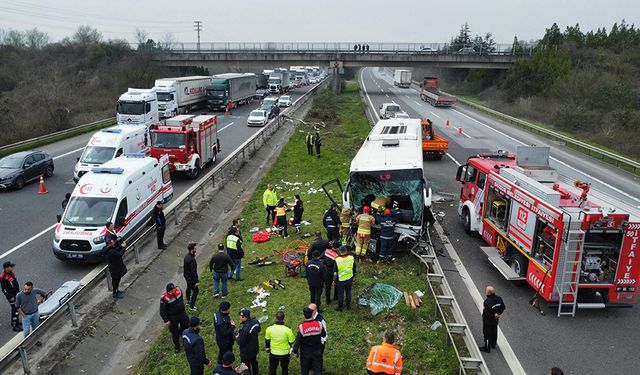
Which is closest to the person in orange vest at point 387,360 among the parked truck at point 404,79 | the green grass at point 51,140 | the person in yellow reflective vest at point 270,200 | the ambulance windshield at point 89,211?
the ambulance windshield at point 89,211

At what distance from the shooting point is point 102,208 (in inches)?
563

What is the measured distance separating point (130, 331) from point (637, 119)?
40.0 meters

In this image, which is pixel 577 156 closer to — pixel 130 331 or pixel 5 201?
pixel 130 331

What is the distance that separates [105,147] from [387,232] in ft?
48.5

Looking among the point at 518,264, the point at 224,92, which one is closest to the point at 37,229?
the point at 518,264

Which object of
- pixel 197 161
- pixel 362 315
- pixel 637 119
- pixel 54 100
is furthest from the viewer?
pixel 54 100

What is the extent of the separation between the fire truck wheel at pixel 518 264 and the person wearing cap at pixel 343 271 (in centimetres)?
463

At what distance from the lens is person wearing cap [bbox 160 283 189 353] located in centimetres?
945

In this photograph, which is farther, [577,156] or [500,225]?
[577,156]

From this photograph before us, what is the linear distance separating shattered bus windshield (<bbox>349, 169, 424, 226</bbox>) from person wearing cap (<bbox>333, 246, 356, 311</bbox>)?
3529 mm

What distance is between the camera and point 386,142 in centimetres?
1719

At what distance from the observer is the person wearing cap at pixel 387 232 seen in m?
13.3

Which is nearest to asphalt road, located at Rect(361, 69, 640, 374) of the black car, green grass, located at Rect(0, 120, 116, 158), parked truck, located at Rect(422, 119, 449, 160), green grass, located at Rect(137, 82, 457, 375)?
green grass, located at Rect(137, 82, 457, 375)

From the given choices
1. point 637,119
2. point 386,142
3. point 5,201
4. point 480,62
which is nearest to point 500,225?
point 386,142
